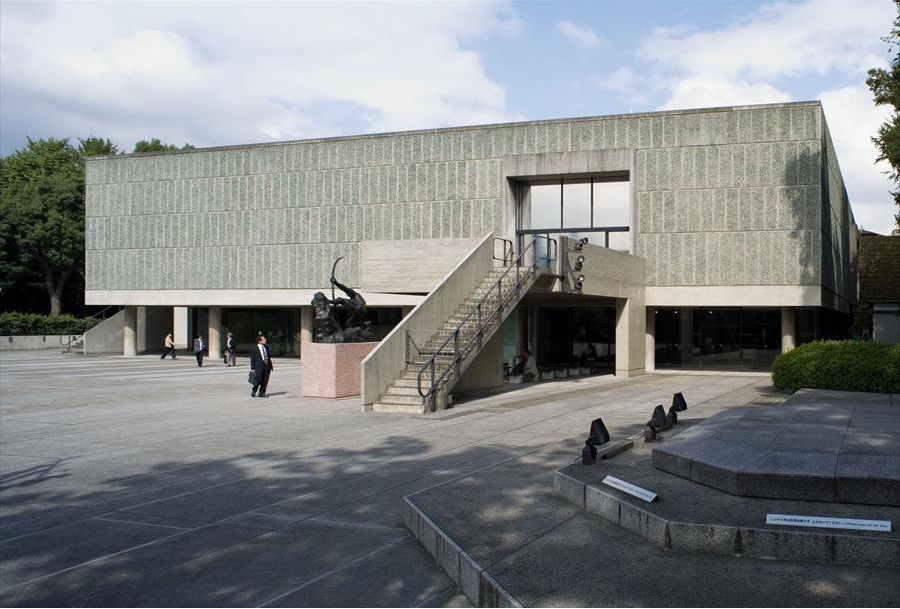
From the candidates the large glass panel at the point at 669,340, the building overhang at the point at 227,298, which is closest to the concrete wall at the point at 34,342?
the building overhang at the point at 227,298

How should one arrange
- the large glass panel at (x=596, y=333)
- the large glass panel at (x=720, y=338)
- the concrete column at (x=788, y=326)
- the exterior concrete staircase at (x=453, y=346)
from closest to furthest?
the exterior concrete staircase at (x=453, y=346) → the concrete column at (x=788, y=326) → the large glass panel at (x=720, y=338) → the large glass panel at (x=596, y=333)

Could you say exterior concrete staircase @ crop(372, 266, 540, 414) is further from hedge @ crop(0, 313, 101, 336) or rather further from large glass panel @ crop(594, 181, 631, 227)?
hedge @ crop(0, 313, 101, 336)

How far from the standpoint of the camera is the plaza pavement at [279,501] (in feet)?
21.5

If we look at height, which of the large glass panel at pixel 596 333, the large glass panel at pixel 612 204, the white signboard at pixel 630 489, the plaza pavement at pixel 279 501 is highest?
the large glass panel at pixel 612 204

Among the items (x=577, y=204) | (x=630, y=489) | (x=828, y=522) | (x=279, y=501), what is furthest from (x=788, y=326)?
(x=828, y=522)

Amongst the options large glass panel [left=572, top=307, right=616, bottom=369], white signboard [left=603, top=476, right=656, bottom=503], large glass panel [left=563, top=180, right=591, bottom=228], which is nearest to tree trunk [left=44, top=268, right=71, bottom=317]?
large glass panel [left=572, top=307, right=616, bottom=369]

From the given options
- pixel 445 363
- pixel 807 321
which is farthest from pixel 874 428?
pixel 807 321

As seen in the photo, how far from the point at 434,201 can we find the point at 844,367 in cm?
2115

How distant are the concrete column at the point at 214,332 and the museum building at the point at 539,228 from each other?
22 cm

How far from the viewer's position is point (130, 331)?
4800cm

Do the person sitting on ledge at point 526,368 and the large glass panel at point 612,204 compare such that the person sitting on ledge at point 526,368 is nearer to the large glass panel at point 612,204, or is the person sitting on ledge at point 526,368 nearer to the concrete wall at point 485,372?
the concrete wall at point 485,372

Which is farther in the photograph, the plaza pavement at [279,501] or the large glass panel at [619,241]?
the large glass panel at [619,241]

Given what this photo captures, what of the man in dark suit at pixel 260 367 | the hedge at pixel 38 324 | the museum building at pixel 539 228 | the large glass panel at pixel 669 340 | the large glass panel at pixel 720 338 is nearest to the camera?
the man in dark suit at pixel 260 367

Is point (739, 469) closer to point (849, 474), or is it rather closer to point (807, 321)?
point (849, 474)
